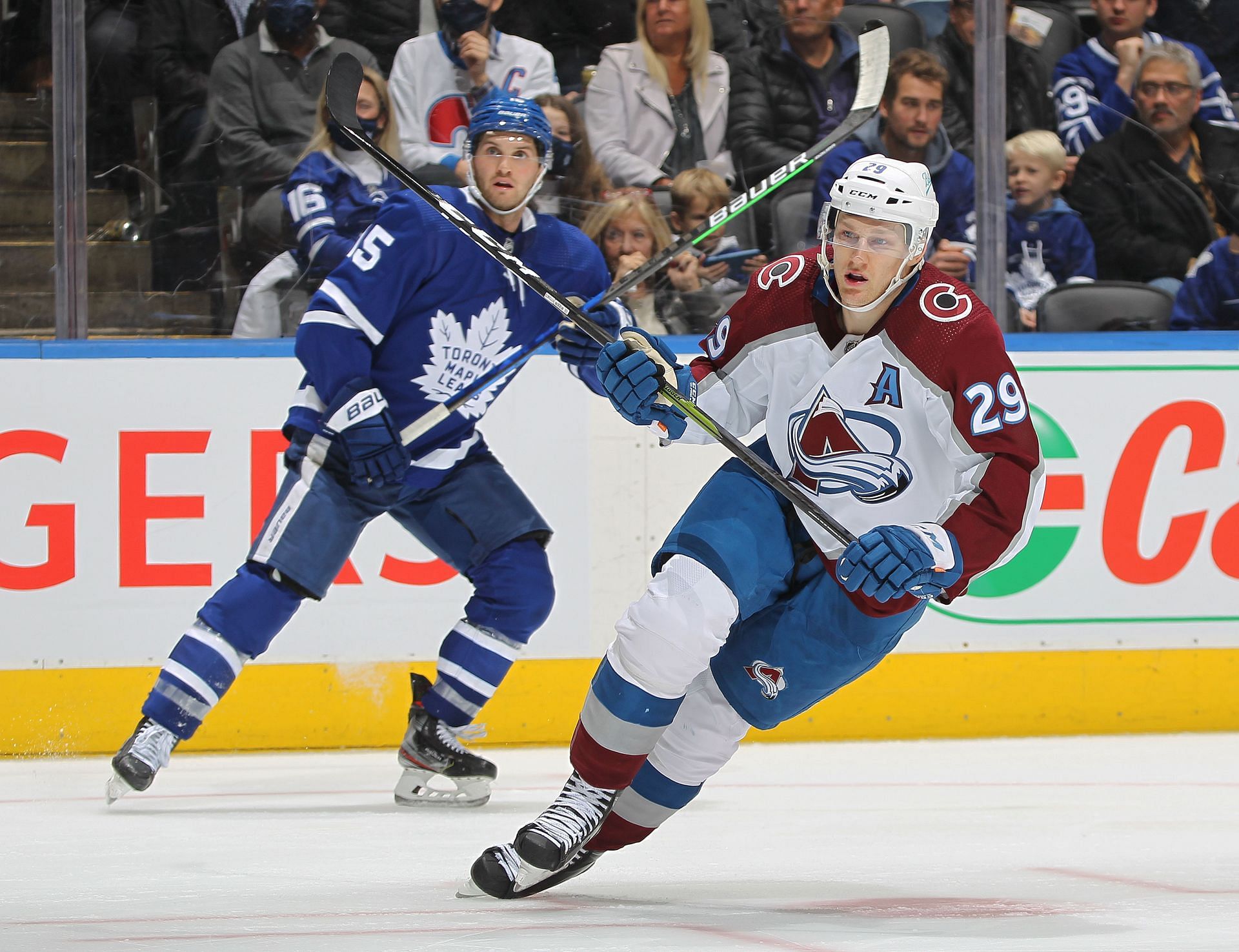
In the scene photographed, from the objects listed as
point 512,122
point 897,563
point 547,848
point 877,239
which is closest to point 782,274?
point 877,239

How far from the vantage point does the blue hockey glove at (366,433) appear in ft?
10.5

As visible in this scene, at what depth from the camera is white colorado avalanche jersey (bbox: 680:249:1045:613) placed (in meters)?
2.14

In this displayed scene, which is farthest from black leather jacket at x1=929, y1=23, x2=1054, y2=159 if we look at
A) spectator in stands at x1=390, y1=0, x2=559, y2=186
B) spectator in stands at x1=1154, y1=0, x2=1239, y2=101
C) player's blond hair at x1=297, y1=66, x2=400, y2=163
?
player's blond hair at x1=297, y1=66, x2=400, y2=163

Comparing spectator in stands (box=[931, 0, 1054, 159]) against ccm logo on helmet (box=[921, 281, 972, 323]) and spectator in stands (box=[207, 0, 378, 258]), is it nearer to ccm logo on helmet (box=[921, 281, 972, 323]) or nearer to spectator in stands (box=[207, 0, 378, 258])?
spectator in stands (box=[207, 0, 378, 258])

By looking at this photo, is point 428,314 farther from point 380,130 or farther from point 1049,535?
point 1049,535

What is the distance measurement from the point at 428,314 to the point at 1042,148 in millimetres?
1907

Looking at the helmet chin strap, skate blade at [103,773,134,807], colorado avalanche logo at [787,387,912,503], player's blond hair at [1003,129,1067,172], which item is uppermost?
player's blond hair at [1003,129,1067,172]

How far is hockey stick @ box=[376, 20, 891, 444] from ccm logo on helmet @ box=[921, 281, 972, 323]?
2.48 ft

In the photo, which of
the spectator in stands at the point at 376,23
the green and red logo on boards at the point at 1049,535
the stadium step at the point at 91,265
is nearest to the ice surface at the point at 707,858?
the green and red logo on boards at the point at 1049,535

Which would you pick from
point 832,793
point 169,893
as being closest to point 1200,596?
point 832,793

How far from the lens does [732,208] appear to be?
10.1 feet

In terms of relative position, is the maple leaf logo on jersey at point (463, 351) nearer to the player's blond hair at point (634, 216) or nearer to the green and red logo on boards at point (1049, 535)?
the player's blond hair at point (634, 216)

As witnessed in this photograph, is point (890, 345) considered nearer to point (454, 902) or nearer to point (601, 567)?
point (454, 902)

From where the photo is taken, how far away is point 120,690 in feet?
12.6
